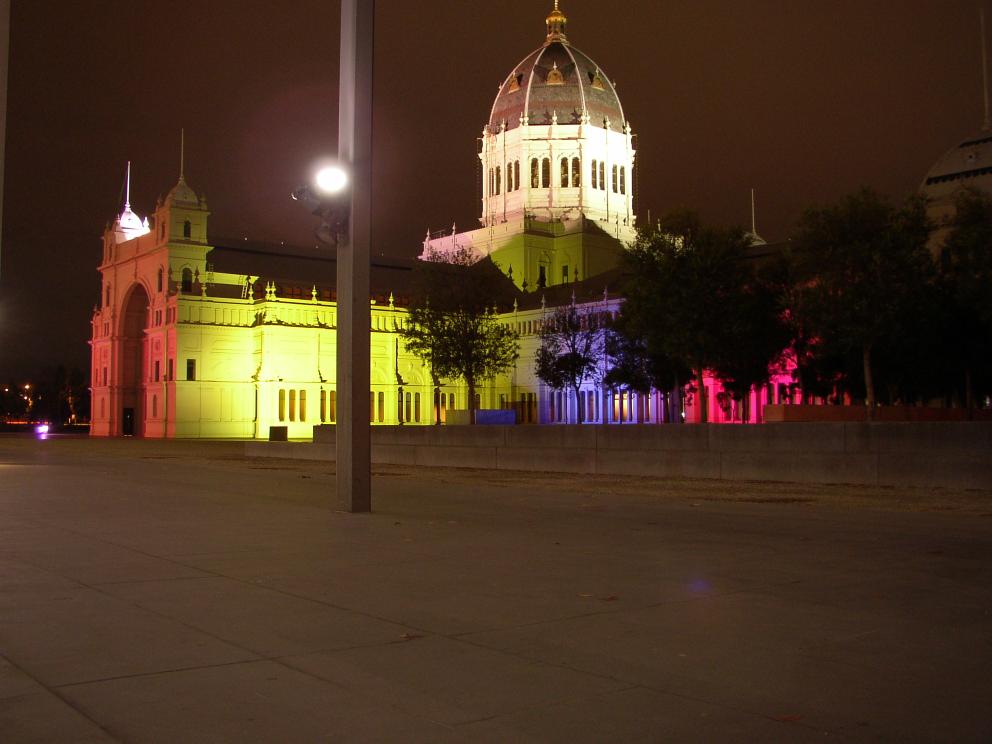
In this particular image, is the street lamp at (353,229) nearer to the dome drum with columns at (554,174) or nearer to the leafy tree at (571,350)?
the leafy tree at (571,350)

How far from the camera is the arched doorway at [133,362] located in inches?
4139

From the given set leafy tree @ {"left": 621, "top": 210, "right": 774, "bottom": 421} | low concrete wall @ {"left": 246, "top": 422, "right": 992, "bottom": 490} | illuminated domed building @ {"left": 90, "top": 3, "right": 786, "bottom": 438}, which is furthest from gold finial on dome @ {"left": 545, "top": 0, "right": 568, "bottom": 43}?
low concrete wall @ {"left": 246, "top": 422, "right": 992, "bottom": 490}

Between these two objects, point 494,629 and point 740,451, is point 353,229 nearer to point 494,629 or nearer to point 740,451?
point 494,629

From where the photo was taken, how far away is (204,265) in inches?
3959

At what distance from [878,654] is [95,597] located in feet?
19.7

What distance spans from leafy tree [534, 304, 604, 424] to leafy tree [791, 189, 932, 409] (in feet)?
93.1

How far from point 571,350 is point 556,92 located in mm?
53153

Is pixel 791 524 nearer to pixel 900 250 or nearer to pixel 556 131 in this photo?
pixel 900 250

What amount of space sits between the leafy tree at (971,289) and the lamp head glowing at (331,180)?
30498 mm

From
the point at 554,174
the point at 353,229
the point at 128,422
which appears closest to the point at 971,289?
the point at 353,229

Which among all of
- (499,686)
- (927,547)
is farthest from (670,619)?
(927,547)

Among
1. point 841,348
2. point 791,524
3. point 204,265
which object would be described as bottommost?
point 791,524

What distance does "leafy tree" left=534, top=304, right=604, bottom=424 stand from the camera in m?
72.6

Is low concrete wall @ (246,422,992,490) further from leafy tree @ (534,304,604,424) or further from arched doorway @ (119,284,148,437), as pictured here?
arched doorway @ (119,284,148,437)
